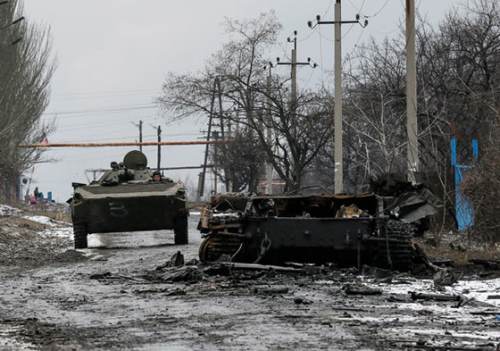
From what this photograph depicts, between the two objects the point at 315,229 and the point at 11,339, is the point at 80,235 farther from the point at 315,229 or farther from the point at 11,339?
the point at 11,339

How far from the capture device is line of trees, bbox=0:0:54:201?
40281mm

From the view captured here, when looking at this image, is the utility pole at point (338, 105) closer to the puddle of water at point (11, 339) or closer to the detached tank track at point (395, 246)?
the detached tank track at point (395, 246)

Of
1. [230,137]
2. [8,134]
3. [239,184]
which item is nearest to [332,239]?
[8,134]

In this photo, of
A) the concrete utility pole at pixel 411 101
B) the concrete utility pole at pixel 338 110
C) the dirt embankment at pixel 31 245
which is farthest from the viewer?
the concrete utility pole at pixel 338 110

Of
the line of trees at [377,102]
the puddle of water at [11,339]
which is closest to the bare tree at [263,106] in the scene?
the line of trees at [377,102]

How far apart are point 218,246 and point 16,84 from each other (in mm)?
30263

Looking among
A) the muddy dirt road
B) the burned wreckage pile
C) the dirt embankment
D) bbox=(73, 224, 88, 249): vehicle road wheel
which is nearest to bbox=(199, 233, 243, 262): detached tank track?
the burned wreckage pile

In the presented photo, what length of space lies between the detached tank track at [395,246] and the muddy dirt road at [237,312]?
0.49 metres

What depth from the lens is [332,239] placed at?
1320cm

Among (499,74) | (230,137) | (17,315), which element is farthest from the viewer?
(230,137)

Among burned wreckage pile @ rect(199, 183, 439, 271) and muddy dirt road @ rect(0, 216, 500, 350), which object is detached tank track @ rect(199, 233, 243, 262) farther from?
muddy dirt road @ rect(0, 216, 500, 350)

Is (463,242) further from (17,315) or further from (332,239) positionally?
(17,315)

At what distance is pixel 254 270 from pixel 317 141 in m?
23.6

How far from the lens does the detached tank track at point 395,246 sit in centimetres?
1310
